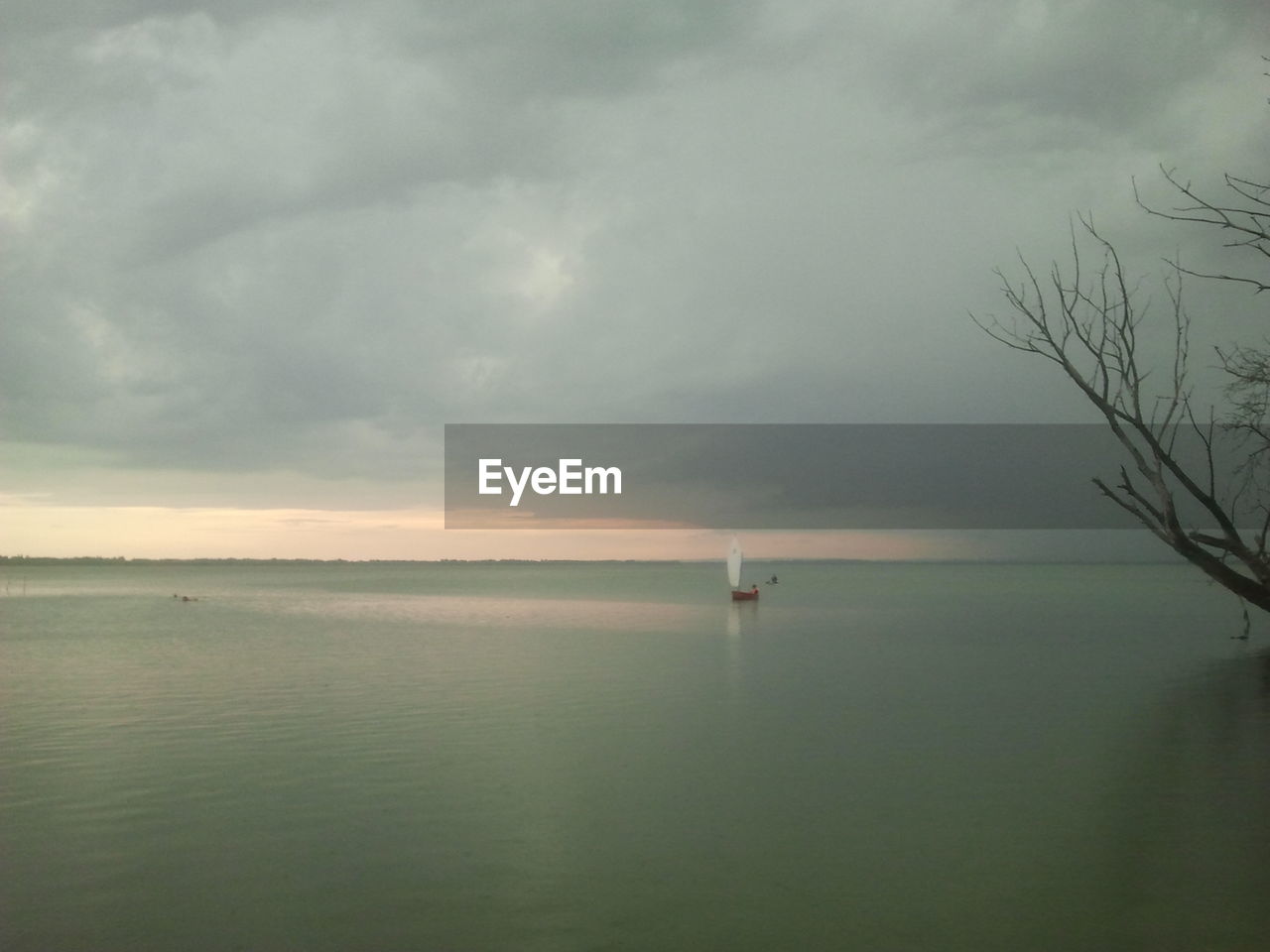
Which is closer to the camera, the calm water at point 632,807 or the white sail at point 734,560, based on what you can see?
the calm water at point 632,807

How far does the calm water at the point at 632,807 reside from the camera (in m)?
7.61

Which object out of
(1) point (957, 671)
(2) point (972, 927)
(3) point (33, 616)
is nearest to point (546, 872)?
(2) point (972, 927)

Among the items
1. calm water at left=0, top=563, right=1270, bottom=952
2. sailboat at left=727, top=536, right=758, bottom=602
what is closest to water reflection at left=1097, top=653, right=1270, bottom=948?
calm water at left=0, top=563, right=1270, bottom=952

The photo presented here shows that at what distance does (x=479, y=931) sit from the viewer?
24.2ft

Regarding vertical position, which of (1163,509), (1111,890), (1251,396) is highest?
(1251,396)

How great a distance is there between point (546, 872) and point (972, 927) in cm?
362

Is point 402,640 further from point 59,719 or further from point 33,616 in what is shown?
point 33,616

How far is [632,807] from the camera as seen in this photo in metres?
11.2

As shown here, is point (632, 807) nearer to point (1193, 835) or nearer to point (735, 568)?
point (1193, 835)

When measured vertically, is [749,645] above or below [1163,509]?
below

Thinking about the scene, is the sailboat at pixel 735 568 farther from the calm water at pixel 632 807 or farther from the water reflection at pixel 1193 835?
the water reflection at pixel 1193 835

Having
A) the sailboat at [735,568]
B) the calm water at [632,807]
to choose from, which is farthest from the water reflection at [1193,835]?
the sailboat at [735,568]

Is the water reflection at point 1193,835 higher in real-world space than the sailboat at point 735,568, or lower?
lower

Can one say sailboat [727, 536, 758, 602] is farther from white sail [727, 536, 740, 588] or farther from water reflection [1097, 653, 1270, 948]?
water reflection [1097, 653, 1270, 948]
